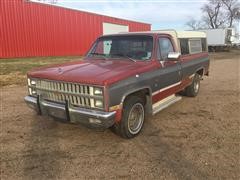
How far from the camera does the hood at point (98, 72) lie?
3.79m

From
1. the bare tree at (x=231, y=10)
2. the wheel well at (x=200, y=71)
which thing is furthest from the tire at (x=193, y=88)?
the bare tree at (x=231, y=10)

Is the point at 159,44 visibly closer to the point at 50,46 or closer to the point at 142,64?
the point at 142,64

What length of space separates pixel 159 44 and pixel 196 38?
8.54ft

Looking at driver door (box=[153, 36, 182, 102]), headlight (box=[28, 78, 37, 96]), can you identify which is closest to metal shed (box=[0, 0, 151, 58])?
headlight (box=[28, 78, 37, 96])

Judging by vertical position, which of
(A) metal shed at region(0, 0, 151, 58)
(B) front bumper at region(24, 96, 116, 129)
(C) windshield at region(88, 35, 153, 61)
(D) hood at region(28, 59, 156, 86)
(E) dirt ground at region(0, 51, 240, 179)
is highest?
(A) metal shed at region(0, 0, 151, 58)

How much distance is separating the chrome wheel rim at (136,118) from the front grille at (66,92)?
949 millimetres

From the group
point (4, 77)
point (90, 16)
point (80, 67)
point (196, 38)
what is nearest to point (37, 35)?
point (90, 16)

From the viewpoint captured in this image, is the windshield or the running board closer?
the windshield

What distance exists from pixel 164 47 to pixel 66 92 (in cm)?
250

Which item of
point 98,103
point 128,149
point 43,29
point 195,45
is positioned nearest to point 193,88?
point 195,45

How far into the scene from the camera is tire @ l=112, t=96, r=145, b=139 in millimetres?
4258

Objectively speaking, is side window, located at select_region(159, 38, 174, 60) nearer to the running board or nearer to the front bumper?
the running board

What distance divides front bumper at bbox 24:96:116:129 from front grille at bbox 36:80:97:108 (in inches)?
3.5

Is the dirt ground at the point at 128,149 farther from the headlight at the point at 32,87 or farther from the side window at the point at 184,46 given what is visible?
the side window at the point at 184,46
